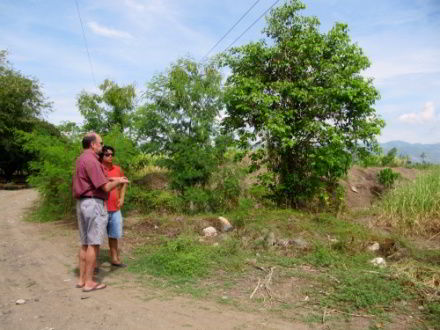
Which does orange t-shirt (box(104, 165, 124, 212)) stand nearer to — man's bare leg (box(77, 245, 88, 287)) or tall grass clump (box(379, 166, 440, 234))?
man's bare leg (box(77, 245, 88, 287))

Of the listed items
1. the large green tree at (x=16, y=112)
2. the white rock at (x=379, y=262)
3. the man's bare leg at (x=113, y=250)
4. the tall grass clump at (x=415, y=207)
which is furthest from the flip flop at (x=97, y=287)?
the large green tree at (x=16, y=112)

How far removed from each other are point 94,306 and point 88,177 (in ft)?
5.08

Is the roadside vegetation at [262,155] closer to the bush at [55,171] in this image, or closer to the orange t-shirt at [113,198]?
the bush at [55,171]

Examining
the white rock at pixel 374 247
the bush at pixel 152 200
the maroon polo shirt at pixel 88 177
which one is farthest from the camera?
the bush at pixel 152 200

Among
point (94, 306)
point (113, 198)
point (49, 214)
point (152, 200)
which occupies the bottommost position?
point (94, 306)

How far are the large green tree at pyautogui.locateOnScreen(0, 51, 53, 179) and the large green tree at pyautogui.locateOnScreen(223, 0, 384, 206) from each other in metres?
15.0

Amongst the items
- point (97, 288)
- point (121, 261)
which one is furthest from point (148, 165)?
point (97, 288)

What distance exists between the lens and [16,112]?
2244 cm

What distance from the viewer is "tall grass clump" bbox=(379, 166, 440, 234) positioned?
25.9 ft

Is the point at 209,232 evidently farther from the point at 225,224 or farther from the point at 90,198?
the point at 90,198

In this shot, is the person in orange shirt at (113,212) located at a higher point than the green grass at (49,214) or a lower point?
higher

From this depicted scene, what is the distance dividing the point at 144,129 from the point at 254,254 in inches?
187

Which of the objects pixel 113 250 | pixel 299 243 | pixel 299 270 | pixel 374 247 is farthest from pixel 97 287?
pixel 374 247

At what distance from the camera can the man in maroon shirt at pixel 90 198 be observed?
4715 mm
